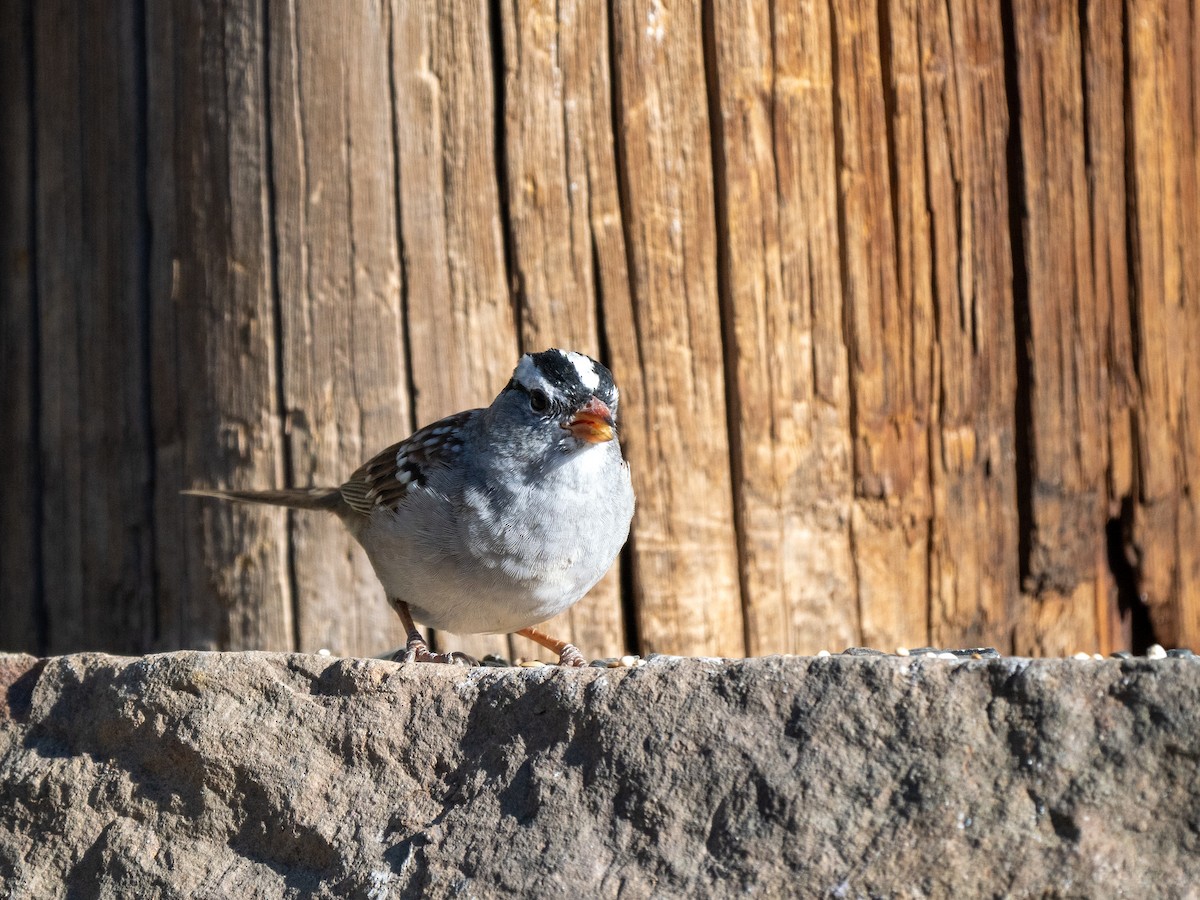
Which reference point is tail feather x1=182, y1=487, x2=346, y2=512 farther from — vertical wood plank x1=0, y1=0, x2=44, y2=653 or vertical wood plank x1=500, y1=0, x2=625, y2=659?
vertical wood plank x1=0, y1=0, x2=44, y2=653

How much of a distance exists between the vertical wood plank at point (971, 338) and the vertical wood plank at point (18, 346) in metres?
3.83

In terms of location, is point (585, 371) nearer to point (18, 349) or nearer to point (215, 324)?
point (215, 324)

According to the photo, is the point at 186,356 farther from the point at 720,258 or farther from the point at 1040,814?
the point at 1040,814

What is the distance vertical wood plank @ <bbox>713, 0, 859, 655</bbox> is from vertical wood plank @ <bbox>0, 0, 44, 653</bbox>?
10.0 ft

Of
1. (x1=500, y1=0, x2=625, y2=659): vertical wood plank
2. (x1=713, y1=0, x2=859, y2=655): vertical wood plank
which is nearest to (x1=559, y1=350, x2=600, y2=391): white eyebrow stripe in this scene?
(x1=500, y1=0, x2=625, y2=659): vertical wood plank

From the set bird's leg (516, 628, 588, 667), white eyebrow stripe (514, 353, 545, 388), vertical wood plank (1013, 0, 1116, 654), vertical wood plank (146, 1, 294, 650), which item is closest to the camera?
white eyebrow stripe (514, 353, 545, 388)

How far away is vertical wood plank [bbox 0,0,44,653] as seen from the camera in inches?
224

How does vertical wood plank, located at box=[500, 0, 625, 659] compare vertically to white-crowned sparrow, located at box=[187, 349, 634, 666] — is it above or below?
above

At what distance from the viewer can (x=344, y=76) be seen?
4.86 m

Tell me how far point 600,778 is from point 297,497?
229 cm

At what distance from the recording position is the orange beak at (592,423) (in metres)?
4.09

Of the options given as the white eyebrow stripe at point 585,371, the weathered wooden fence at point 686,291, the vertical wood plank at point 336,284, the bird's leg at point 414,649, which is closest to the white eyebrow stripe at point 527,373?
the white eyebrow stripe at point 585,371

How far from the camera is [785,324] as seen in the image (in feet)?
16.6

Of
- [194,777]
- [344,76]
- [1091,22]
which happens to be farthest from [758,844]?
[1091,22]
